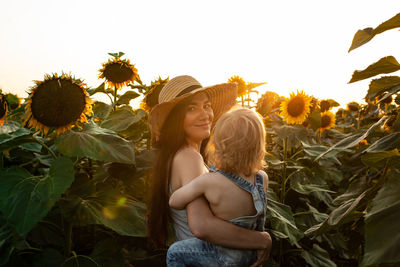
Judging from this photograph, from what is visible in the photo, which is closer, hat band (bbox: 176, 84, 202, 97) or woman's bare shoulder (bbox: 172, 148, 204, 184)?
woman's bare shoulder (bbox: 172, 148, 204, 184)

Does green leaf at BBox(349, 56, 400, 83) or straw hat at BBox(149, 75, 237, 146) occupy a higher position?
green leaf at BBox(349, 56, 400, 83)

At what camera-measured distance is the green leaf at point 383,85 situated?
1.38m

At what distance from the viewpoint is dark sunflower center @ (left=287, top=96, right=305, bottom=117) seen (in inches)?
154

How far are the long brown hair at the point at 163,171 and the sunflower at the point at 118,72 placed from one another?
129cm

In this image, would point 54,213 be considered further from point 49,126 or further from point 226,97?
point 226,97

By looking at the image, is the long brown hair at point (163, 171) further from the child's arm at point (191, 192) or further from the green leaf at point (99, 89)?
the green leaf at point (99, 89)

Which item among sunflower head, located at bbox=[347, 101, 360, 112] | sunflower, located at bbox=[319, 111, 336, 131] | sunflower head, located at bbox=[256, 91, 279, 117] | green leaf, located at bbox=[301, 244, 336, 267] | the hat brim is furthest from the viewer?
sunflower head, located at bbox=[347, 101, 360, 112]

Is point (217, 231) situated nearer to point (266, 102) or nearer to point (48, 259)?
point (48, 259)

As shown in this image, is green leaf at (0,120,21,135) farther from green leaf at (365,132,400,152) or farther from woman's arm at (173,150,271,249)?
green leaf at (365,132,400,152)

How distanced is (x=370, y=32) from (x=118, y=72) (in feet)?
7.83

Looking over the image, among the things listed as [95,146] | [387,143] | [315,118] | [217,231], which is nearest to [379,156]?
[387,143]

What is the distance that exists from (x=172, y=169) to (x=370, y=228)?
107 cm

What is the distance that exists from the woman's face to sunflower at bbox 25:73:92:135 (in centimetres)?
63

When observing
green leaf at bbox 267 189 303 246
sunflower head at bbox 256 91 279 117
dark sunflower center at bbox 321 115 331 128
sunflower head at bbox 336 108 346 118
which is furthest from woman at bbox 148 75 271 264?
sunflower head at bbox 336 108 346 118
